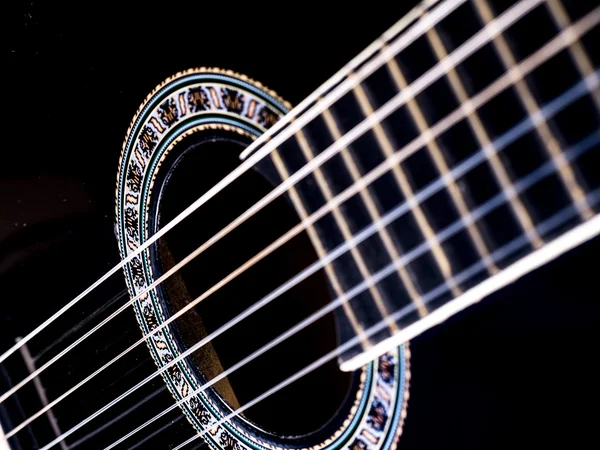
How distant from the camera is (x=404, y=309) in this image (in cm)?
49

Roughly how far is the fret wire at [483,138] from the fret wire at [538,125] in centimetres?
3

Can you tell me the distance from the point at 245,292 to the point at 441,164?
330mm

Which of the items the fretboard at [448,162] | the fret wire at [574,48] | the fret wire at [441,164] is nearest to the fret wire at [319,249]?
the fretboard at [448,162]

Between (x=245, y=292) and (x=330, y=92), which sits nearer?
(x=330, y=92)

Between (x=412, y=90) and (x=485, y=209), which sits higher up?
(x=412, y=90)

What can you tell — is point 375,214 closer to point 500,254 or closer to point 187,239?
point 500,254

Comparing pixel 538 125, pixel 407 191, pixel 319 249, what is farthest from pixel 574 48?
pixel 319 249

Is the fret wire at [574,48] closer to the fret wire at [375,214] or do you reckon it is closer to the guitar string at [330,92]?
the guitar string at [330,92]

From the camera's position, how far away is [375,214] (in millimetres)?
501

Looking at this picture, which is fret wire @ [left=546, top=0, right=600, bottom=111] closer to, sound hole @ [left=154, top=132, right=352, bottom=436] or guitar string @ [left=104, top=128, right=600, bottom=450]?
guitar string @ [left=104, top=128, right=600, bottom=450]

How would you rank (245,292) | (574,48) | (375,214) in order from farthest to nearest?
1. (245,292)
2. (375,214)
3. (574,48)

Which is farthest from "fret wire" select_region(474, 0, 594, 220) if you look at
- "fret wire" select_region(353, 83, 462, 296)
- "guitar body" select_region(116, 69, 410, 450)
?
"guitar body" select_region(116, 69, 410, 450)

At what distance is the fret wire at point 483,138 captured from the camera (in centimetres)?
43

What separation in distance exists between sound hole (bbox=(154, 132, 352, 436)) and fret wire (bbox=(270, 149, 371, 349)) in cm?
8
